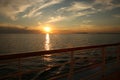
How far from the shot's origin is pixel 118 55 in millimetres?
3912

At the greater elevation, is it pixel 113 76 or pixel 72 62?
pixel 72 62

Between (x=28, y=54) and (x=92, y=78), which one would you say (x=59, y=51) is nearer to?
(x=28, y=54)

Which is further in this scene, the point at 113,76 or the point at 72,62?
the point at 113,76

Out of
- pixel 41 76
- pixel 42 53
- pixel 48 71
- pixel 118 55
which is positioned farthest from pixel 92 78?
pixel 48 71

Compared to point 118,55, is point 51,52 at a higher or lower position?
higher

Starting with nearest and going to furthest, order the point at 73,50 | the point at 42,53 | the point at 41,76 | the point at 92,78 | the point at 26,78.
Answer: the point at 42,53 → the point at 73,50 → the point at 92,78 → the point at 26,78 → the point at 41,76

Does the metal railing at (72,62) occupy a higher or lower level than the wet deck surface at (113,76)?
higher

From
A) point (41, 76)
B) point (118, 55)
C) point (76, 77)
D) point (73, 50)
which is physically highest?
point (73, 50)

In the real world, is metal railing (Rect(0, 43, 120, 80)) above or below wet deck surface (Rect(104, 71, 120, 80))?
above

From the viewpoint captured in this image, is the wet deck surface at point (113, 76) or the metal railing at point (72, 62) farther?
the wet deck surface at point (113, 76)

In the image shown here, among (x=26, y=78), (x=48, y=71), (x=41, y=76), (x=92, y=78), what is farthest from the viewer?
(x=48, y=71)

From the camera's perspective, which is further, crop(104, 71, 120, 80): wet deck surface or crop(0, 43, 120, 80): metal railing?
crop(104, 71, 120, 80): wet deck surface

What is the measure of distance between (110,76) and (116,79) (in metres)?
0.12

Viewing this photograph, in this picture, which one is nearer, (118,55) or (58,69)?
(118,55)
